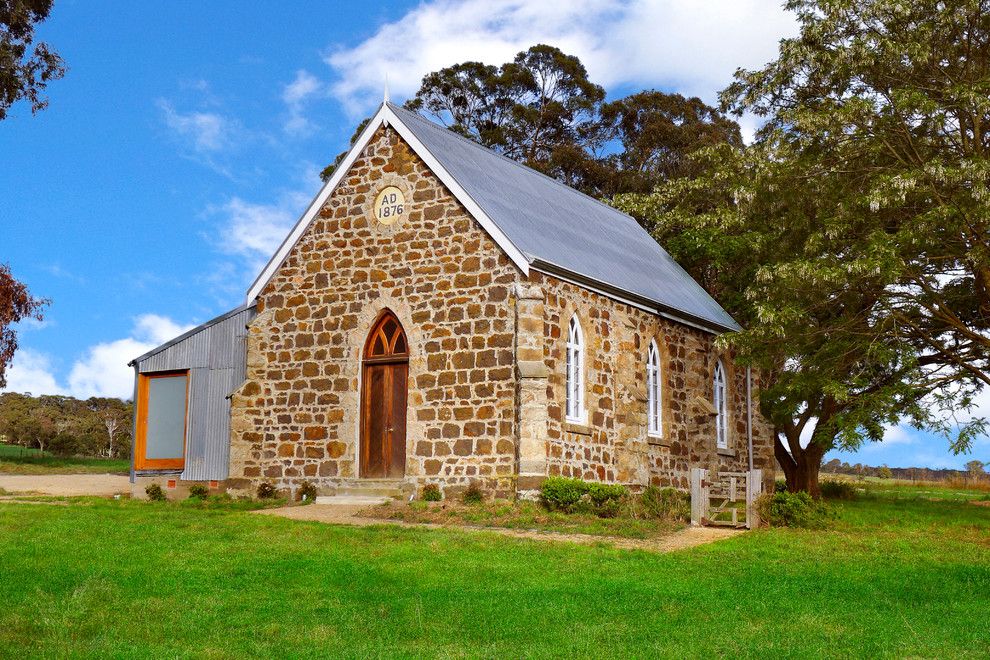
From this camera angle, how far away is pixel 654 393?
23.4 m

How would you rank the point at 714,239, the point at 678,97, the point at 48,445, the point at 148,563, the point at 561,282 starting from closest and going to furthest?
the point at 148,563
the point at 561,282
the point at 714,239
the point at 678,97
the point at 48,445

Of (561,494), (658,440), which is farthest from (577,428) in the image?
(658,440)

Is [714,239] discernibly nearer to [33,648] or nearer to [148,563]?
[148,563]

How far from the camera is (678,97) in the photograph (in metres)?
43.3

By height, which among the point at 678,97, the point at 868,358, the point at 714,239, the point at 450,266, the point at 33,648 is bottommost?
the point at 33,648

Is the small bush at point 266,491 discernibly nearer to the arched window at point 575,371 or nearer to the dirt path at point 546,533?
the dirt path at point 546,533

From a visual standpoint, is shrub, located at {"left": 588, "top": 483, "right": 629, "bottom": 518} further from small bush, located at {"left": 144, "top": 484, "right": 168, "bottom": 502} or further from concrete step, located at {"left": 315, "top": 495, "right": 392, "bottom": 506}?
small bush, located at {"left": 144, "top": 484, "right": 168, "bottom": 502}

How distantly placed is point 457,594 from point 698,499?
8716mm

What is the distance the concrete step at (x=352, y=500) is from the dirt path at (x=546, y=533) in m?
0.48

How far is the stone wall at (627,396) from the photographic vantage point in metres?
19.7

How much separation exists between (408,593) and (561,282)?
10.1m

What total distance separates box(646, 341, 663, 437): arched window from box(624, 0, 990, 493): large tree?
1.90m

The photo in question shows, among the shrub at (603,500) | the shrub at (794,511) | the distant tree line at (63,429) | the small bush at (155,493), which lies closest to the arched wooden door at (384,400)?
the shrub at (603,500)

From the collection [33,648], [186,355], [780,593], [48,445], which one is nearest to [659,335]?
[186,355]
